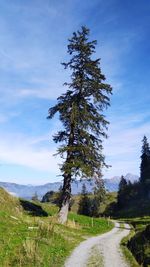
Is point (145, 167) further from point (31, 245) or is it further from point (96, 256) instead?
point (31, 245)

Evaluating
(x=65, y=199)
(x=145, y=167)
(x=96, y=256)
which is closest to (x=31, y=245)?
(x=96, y=256)

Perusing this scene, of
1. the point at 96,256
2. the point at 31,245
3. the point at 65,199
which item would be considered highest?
the point at 65,199

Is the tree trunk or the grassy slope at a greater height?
the tree trunk

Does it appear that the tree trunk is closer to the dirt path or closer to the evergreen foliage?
the dirt path

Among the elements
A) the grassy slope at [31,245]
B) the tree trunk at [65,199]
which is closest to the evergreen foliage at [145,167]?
the tree trunk at [65,199]

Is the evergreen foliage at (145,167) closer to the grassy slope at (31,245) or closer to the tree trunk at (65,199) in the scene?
the tree trunk at (65,199)

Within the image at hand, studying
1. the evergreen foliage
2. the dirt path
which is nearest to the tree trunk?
the dirt path

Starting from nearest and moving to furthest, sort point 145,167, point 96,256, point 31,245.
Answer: point 31,245 < point 96,256 < point 145,167

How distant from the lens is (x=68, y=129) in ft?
123

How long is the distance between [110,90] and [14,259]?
2558 cm

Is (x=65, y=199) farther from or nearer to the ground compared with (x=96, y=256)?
farther from the ground

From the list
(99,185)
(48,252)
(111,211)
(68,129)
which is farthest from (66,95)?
(111,211)

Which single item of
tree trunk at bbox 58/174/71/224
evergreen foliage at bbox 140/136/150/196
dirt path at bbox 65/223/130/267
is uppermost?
evergreen foliage at bbox 140/136/150/196

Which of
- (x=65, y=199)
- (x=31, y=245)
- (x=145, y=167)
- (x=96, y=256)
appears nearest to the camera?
(x=31, y=245)
